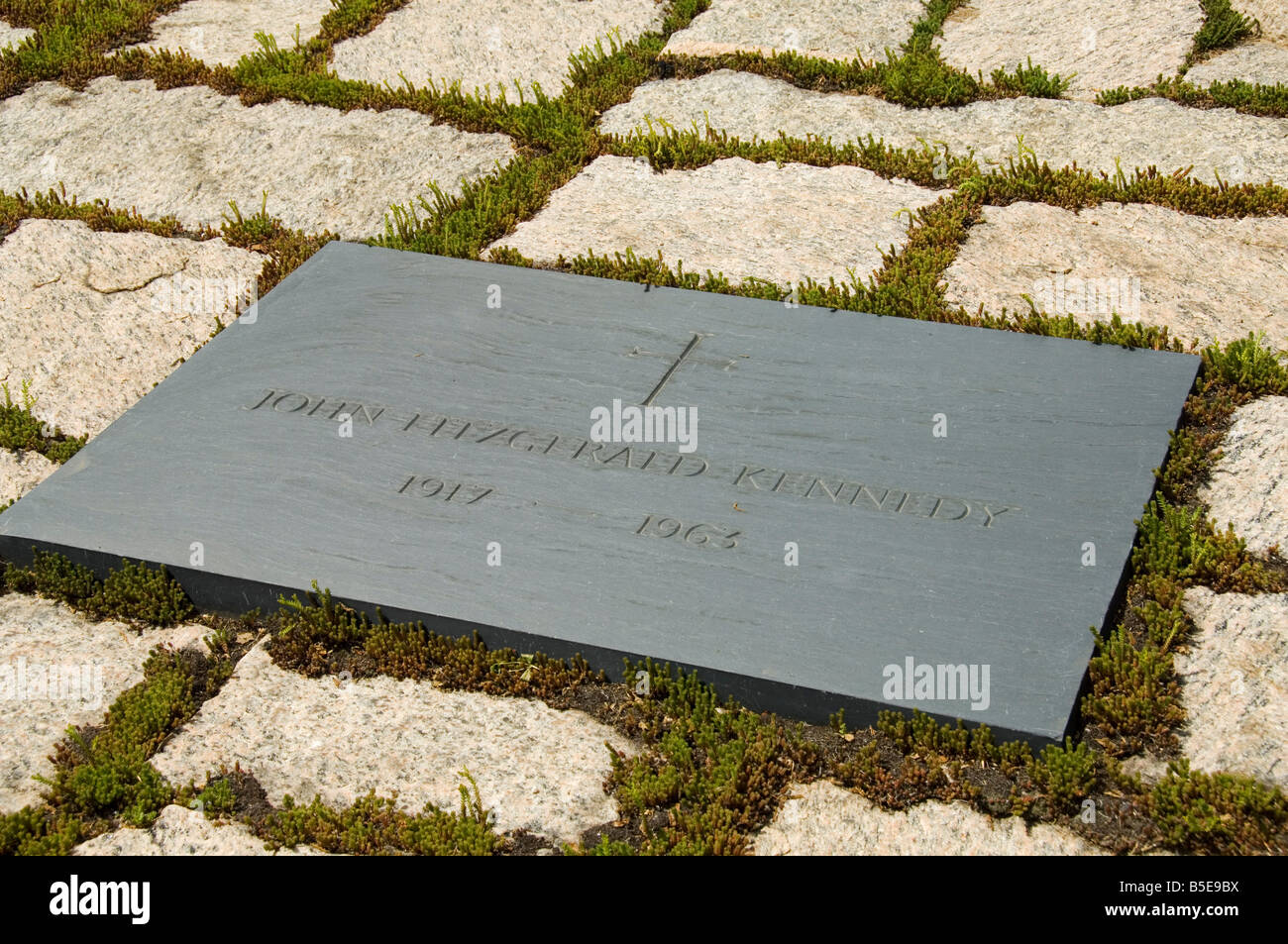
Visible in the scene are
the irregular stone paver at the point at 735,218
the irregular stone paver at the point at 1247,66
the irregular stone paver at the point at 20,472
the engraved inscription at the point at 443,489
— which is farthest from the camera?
the irregular stone paver at the point at 1247,66

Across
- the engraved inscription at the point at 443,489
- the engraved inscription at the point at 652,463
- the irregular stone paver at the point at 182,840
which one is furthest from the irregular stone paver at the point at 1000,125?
the irregular stone paver at the point at 182,840

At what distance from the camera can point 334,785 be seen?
3.12 metres

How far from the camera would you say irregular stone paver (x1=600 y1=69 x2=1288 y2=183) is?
18.0ft

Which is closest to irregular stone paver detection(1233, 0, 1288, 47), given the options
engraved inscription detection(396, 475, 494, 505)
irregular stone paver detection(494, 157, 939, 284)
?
irregular stone paver detection(494, 157, 939, 284)

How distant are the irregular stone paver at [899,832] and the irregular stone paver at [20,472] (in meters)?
2.68

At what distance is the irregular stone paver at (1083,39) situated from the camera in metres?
6.16

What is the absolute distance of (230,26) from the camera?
725 centimetres

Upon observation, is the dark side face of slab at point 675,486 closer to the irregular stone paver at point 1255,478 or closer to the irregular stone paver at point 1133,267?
the irregular stone paver at point 1255,478

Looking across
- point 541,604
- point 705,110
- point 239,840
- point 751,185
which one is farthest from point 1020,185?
point 239,840

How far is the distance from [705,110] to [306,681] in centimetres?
370

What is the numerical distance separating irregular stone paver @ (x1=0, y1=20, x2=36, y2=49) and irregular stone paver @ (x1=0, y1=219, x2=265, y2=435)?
2.10m

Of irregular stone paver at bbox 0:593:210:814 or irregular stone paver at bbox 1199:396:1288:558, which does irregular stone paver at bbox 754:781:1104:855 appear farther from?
irregular stone paver at bbox 0:593:210:814

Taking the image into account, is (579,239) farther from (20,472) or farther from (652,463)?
(20,472)

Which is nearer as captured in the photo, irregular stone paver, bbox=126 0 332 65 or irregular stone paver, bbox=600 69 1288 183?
irregular stone paver, bbox=600 69 1288 183
